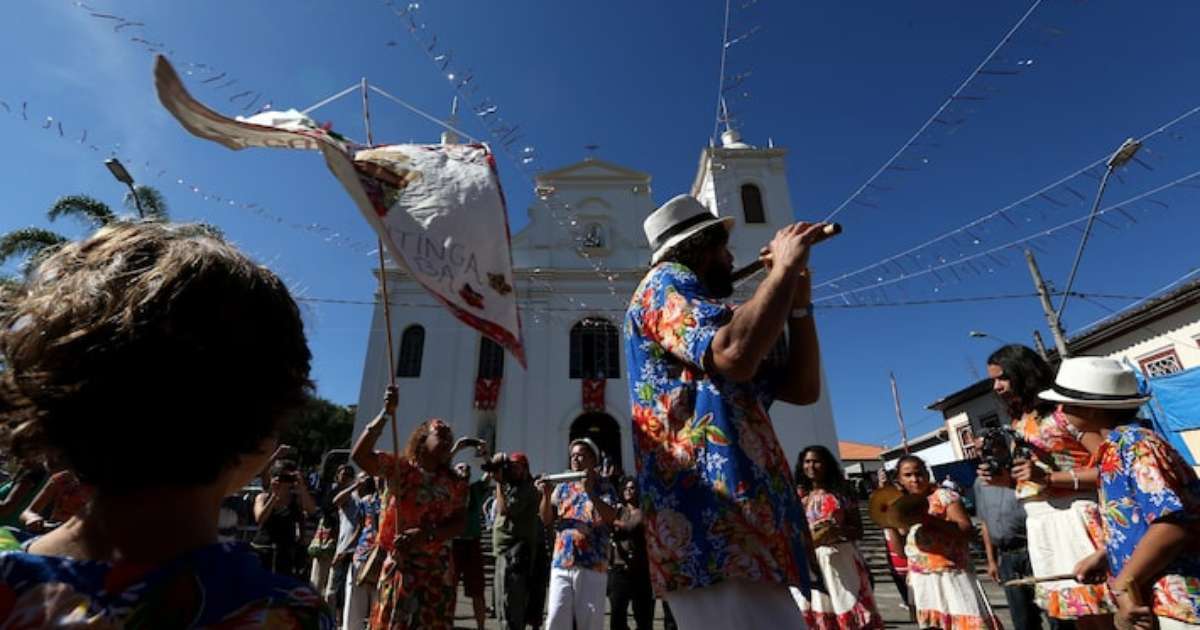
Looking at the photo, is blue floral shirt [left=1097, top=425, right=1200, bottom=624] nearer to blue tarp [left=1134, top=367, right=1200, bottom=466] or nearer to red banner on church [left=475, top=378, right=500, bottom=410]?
blue tarp [left=1134, top=367, right=1200, bottom=466]

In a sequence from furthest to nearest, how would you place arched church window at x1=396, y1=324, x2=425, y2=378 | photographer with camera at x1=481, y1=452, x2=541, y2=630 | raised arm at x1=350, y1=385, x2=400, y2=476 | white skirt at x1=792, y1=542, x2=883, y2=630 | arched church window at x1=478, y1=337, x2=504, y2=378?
1. arched church window at x1=478, y1=337, x2=504, y2=378
2. arched church window at x1=396, y1=324, x2=425, y2=378
3. photographer with camera at x1=481, y1=452, x2=541, y2=630
4. white skirt at x1=792, y1=542, x2=883, y2=630
5. raised arm at x1=350, y1=385, x2=400, y2=476

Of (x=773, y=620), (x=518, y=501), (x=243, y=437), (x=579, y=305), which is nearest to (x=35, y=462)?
(x=243, y=437)

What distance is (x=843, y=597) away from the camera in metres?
3.91

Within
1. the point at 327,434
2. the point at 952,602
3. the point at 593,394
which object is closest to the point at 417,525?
the point at 952,602

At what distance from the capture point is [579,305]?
19.3 metres

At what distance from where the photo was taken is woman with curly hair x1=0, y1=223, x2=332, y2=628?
0.63m

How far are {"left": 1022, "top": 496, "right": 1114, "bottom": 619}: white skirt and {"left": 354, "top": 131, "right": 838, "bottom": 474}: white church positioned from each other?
12009 mm

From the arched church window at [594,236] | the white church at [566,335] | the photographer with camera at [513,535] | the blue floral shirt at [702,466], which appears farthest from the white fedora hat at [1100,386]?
the arched church window at [594,236]

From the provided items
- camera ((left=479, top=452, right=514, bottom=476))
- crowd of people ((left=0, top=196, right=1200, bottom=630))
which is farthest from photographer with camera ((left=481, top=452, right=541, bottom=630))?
crowd of people ((left=0, top=196, right=1200, bottom=630))

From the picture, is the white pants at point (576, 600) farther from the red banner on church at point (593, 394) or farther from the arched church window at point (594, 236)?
the arched church window at point (594, 236)

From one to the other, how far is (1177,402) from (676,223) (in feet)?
47.6

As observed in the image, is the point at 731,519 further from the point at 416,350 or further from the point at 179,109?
the point at 416,350

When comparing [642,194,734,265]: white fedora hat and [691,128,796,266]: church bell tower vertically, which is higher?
[691,128,796,266]: church bell tower

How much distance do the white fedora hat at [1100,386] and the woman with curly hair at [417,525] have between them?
308 centimetres
